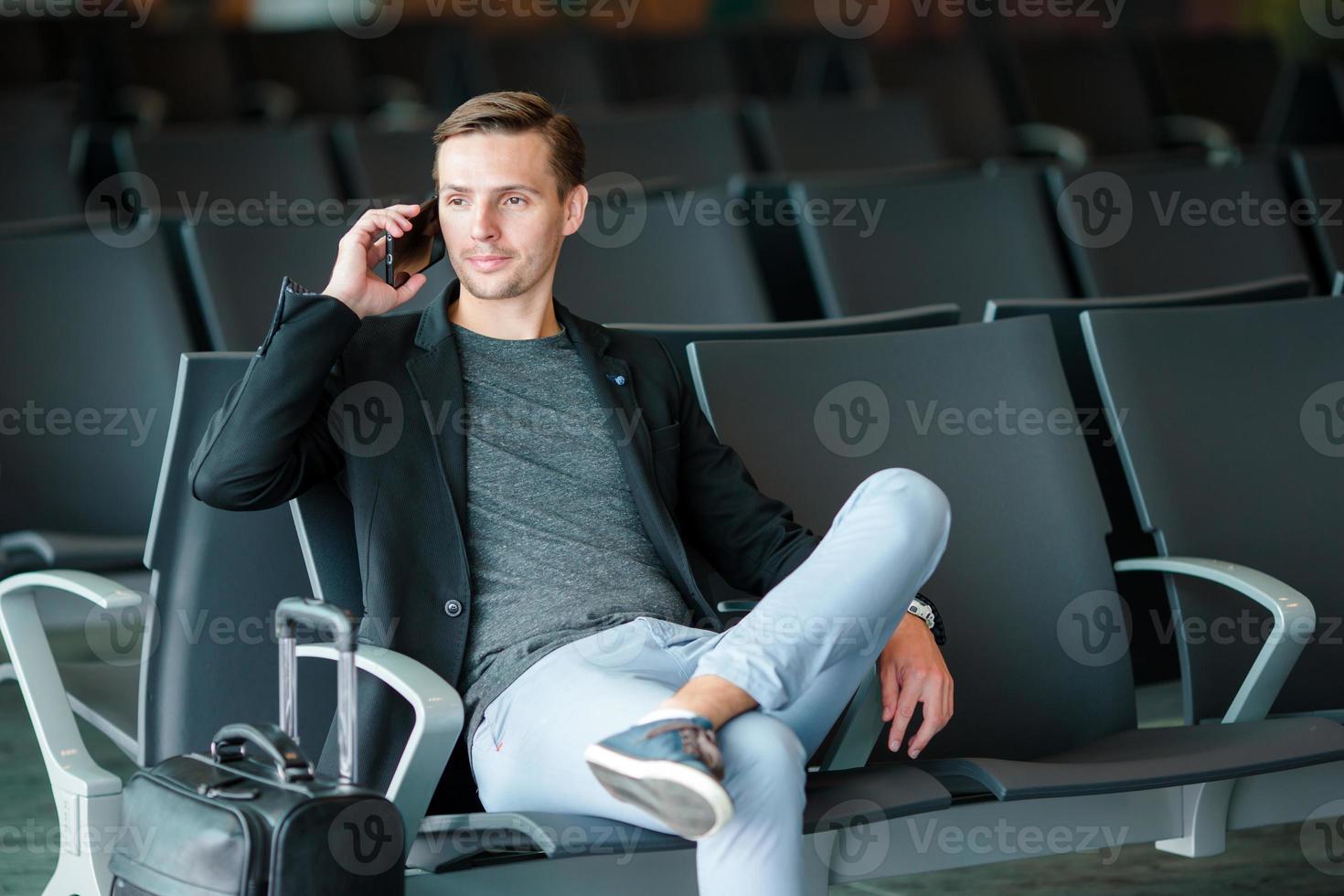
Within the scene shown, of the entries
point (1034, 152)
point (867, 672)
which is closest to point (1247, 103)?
point (1034, 152)

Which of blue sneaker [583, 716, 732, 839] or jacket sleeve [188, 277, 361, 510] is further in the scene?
jacket sleeve [188, 277, 361, 510]

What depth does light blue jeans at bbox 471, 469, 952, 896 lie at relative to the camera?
4.98 ft

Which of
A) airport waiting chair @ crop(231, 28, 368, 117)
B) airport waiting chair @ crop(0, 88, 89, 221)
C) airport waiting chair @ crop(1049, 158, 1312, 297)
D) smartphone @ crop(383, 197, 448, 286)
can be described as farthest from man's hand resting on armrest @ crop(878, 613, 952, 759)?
airport waiting chair @ crop(231, 28, 368, 117)

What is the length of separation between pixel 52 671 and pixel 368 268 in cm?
58

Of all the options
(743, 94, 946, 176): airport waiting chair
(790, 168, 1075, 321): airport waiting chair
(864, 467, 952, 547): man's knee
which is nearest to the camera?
(864, 467, 952, 547): man's knee

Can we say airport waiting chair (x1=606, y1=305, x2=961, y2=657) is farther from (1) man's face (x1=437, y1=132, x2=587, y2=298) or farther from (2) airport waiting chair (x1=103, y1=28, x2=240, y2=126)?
(2) airport waiting chair (x1=103, y1=28, x2=240, y2=126)

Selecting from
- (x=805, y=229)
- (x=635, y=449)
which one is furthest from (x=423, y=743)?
(x=805, y=229)

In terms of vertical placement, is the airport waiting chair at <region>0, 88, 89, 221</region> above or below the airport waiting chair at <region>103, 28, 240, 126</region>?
below

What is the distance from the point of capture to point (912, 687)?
182 centimetres

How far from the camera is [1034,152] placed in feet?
19.0

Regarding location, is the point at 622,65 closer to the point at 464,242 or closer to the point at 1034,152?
the point at 1034,152

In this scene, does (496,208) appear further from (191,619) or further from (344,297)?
(191,619)

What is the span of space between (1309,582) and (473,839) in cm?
130

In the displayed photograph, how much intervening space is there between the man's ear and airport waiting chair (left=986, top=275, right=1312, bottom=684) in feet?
2.10
